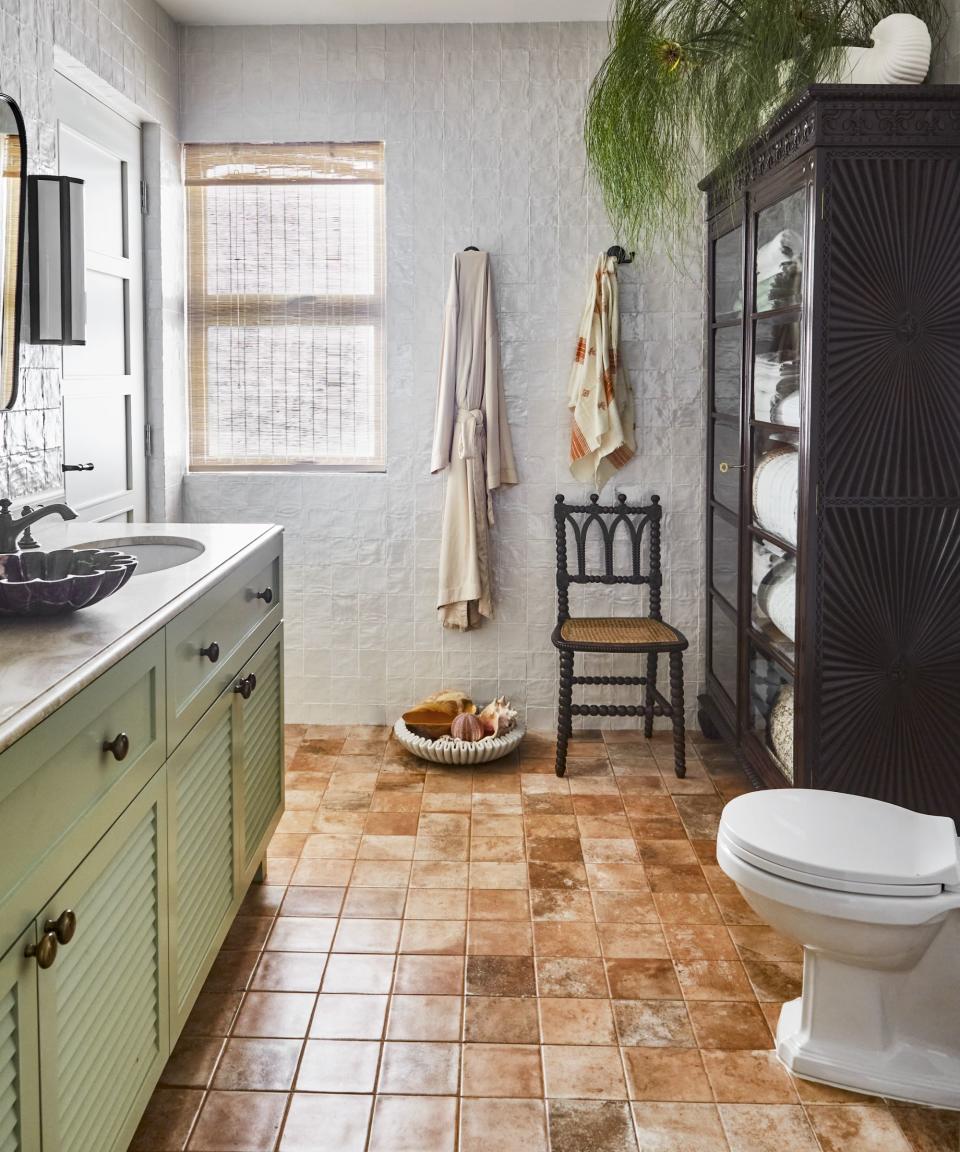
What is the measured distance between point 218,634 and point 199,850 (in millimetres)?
414

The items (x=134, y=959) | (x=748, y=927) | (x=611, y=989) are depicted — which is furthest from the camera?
(x=748, y=927)

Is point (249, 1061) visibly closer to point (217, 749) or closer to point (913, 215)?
point (217, 749)

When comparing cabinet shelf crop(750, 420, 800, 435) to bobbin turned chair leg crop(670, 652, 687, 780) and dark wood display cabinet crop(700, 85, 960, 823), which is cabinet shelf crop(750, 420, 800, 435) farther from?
bobbin turned chair leg crop(670, 652, 687, 780)

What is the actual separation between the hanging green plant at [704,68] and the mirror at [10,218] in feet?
4.45

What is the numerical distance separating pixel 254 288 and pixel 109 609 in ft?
8.33

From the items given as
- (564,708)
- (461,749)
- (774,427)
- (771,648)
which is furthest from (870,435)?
(461,749)

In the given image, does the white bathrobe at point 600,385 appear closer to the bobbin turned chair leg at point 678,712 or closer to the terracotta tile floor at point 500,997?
the bobbin turned chair leg at point 678,712

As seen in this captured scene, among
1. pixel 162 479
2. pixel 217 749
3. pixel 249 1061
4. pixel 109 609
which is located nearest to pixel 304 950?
pixel 249 1061

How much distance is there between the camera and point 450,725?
396 centimetres

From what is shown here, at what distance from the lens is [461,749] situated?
12.4ft

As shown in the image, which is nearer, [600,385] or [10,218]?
[10,218]

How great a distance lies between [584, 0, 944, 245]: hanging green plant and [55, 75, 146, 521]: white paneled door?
1.46m

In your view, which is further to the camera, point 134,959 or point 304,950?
point 304,950

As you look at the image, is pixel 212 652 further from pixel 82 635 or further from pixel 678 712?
pixel 678 712
